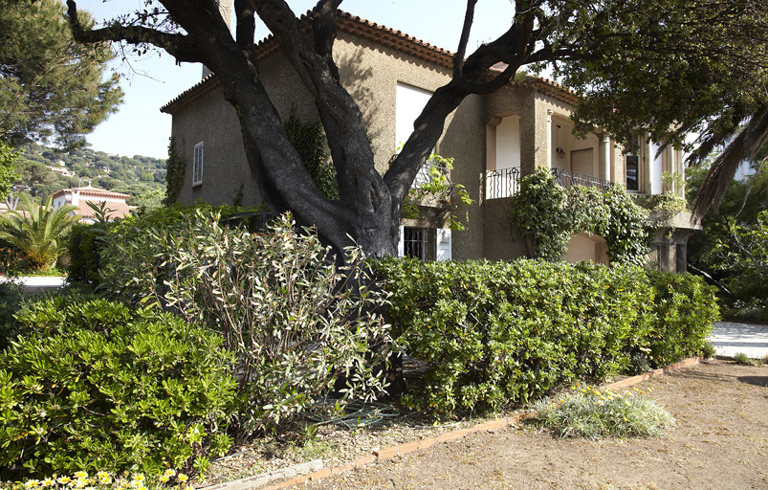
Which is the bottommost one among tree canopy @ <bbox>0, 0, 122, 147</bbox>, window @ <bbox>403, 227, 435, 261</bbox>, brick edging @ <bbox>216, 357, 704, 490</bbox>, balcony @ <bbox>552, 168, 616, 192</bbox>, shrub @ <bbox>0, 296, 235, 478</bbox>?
brick edging @ <bbox>216, 357, 704, 490</bbox>

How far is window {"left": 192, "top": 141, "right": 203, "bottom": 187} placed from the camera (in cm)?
1541

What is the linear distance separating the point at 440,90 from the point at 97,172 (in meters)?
121

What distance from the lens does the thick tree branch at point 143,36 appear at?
788 centimetres

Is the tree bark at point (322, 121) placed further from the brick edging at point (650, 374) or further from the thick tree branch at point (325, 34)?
the brick edging at point (650, 374)

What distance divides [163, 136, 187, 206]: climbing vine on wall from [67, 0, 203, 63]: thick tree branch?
28.1 feet

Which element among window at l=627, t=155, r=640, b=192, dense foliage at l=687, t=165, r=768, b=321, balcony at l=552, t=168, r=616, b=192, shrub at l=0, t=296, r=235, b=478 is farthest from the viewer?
window at l=627, t=155, r=640, b=192

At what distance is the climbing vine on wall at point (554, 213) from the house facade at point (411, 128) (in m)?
0.50

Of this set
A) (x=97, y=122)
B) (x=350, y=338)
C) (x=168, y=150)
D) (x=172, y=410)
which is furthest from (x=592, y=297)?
(x=97, y=122)

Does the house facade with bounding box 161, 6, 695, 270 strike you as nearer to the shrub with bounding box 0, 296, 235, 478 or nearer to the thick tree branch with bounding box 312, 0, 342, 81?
the thick tree branch with bounding box 312, 0, 342, 81

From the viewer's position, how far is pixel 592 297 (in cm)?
639

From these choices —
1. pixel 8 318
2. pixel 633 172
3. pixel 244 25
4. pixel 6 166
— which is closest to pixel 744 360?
pixel 244 25

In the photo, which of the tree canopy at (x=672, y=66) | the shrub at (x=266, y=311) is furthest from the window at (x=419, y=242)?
the shrub at (x=266, y=311)

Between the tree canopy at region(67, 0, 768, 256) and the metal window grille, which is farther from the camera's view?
the metal window grille

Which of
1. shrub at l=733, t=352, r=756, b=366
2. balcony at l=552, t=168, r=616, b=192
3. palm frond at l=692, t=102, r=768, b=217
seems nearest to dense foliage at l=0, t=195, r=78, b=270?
balcony at l=552, t=168, r=616, b=192
